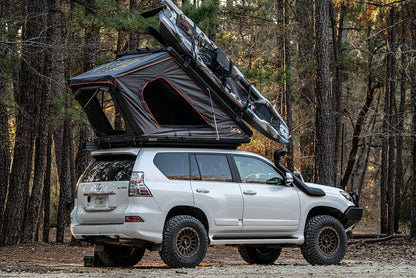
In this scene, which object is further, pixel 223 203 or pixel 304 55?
pixel 304 55

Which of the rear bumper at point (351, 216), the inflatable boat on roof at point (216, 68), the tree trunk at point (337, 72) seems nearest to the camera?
the inflatable boat on roof at point (216, 68)

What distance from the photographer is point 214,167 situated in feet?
37.6

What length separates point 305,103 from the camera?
31.2m

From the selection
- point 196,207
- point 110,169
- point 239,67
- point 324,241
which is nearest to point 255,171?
point 196,207

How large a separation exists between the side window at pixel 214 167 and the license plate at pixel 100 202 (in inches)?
64.9

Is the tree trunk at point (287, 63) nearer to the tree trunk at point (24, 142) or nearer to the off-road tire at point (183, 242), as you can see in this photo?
the tree trunk at point (24, 142)

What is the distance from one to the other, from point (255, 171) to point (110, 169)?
258cm

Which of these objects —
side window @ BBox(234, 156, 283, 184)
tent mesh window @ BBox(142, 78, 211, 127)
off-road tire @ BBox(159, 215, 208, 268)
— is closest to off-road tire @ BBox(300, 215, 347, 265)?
side window @ BBox(234, 156, 283, 184)

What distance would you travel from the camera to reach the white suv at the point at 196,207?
10.5 m

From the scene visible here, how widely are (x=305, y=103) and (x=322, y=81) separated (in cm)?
1289

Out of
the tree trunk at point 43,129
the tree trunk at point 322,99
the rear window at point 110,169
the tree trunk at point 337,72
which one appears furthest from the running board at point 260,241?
the tree trunk at point 337,72

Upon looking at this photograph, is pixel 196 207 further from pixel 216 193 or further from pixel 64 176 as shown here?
pixel 64 176

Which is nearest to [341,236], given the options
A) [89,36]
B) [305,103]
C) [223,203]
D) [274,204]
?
[274,204]

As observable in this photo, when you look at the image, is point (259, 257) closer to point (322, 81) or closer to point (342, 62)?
point (322, 81)
